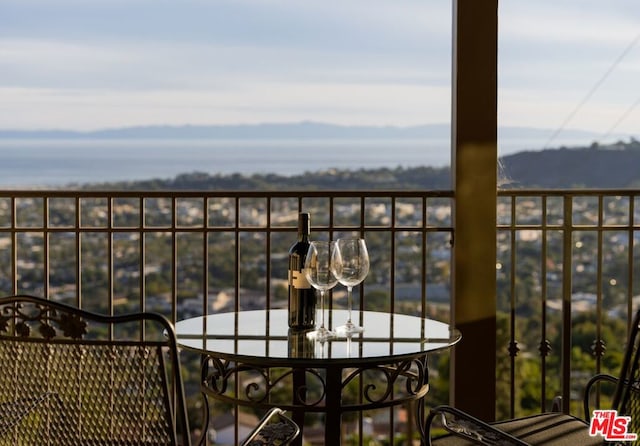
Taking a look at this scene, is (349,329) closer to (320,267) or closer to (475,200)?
(320,267)

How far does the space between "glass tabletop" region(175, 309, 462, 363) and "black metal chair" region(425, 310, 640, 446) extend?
23 cm

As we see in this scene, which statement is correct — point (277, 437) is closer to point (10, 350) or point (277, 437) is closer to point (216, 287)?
point (10, 350)

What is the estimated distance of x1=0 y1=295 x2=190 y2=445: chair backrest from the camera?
1941mm

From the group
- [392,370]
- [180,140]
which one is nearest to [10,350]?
[392,370]

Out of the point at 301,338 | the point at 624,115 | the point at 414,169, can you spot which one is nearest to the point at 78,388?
the point at 301,338

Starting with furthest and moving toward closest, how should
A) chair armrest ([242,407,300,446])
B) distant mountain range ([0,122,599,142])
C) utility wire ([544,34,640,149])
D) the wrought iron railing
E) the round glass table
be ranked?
distant mountain range ([0,122,599,142])
utility wire ([544,34,640,149])
the wrought iron railing
the round glass table
chair armrest ([242,407,300,446])

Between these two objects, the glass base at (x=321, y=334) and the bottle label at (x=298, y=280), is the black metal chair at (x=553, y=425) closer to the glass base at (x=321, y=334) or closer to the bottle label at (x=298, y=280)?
the glass base at (x=321, y=334)

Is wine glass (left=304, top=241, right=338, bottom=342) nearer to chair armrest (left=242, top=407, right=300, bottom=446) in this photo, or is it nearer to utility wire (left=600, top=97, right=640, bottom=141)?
chair armrest (left=242, top=407, right=300, bottom=446)

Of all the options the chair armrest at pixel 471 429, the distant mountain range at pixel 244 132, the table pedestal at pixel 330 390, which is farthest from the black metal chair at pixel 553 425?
the distant mountain range at pixel 244 132

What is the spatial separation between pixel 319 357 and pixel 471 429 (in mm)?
419

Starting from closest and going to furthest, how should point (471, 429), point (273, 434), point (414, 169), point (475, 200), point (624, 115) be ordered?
point (273, 434), point (471, 429), point (475, 200), point (414, 169), point (624, 115)

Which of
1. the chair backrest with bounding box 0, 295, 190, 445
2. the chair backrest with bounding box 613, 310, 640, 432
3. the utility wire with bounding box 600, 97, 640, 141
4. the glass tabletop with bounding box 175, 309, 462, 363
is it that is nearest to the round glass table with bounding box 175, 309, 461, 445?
the glass tabletop with bounding box 175, 309, 462, 363

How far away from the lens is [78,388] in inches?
77.7

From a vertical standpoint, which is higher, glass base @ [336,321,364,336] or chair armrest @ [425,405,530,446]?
glass base @ [336,321,364,336]
